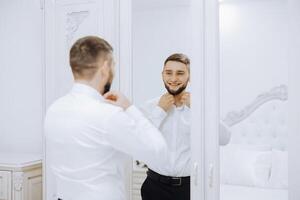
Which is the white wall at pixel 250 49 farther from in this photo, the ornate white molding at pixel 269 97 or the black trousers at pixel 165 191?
the black trousers at pixel 165 191

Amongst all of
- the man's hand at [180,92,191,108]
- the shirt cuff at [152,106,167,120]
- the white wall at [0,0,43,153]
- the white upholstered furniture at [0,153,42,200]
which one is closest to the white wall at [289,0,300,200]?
the man's hand at [180,92,191,108]

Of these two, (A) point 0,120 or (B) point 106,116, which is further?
(A) point 0,120

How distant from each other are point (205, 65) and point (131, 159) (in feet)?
2.31

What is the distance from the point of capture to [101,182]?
178 centimetres

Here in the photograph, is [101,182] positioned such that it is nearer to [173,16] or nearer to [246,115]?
[246,115]

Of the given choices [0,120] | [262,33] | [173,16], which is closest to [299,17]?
[262,33]

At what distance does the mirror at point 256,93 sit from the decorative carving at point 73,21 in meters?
0.87

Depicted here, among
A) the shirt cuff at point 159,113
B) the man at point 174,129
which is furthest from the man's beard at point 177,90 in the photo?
the shirt cuff at point 159,113

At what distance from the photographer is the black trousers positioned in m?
2.30

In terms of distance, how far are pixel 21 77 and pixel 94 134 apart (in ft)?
5.95

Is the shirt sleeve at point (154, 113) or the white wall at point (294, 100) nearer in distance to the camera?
the white wall at point (294, 100)

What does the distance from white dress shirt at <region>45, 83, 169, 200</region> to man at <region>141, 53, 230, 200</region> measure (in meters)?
0.49

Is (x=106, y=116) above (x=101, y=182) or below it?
above

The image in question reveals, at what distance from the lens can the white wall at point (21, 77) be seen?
3268 mm
